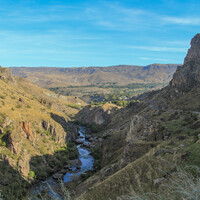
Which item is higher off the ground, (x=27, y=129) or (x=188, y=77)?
(x=188, y=77)

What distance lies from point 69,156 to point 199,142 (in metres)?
51.2

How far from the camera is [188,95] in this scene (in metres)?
75.8

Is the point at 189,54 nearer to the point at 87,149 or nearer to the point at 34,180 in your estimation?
the point at 87,149

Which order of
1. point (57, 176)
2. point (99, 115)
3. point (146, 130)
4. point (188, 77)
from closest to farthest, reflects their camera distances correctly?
point (146, 130) → point (57, 176) → point (188, 77) → point (99, 115)

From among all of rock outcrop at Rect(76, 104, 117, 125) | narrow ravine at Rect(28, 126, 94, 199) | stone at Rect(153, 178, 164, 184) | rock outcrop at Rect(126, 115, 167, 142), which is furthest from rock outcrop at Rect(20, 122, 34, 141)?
rock outcrop at Rect(76, 104, 117, 125)

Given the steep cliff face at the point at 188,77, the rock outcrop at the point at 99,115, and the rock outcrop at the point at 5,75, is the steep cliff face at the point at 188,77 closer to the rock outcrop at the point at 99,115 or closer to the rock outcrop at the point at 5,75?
the rock outcrop at the point at 99,115

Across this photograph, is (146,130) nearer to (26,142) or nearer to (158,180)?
(158,180)

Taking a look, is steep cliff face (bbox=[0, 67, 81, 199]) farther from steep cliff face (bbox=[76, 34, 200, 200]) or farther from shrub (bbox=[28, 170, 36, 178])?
steep cliff face (bbox=[76, 34, 200, 200])

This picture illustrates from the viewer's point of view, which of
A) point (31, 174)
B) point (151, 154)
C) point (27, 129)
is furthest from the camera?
point (27, 129)

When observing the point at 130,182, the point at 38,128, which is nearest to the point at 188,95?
the point at 38,128

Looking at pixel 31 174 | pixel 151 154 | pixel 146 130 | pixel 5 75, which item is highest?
pixel 5 75

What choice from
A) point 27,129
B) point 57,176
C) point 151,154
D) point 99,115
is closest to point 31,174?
point 57,176

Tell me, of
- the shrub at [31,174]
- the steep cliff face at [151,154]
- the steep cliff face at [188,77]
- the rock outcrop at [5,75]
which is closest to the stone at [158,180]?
the steep cliff face at [151,154]

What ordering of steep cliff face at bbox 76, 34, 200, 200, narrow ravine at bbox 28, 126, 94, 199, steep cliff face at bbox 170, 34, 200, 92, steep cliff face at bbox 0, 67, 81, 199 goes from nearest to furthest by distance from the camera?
steep cliff face at bbox 76, 34, 200, 200, narrow ravine at bbox 28, 126, 94, 199, steep cliff face at bbox 0, 67, 81, 199, steep cliff face at bbox 170, 34, 200, 92
